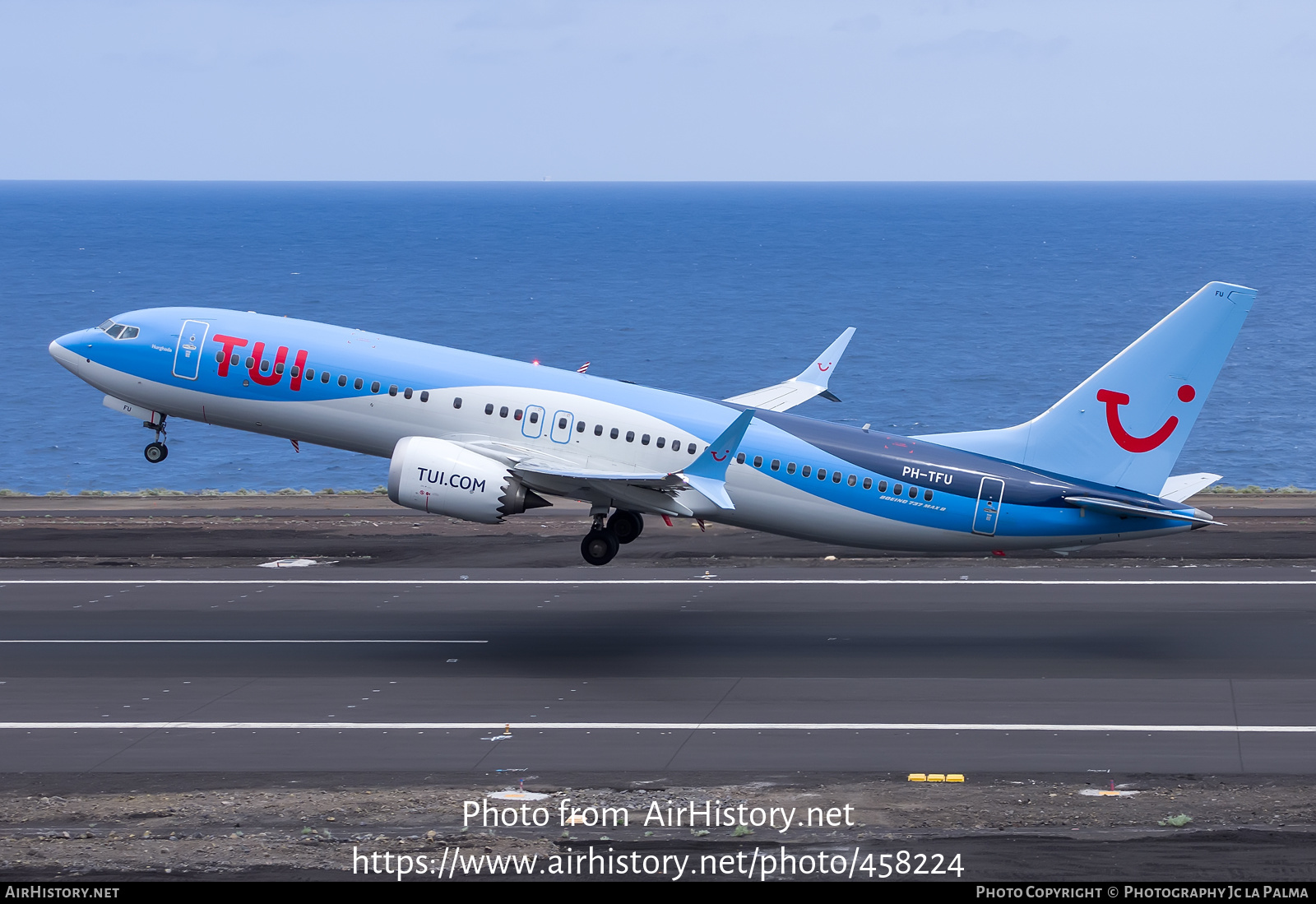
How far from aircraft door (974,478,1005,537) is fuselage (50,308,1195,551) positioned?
0.10 ft

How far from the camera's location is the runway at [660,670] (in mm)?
29688

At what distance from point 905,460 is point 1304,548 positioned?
741 inches

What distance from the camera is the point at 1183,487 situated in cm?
3766

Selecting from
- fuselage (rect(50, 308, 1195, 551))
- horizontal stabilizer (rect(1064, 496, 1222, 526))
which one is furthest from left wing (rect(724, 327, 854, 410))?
horizontal stabilizer (rect(1064, 496, 1222, 526))

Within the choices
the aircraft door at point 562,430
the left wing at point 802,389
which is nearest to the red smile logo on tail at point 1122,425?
the left wing at point 802,389

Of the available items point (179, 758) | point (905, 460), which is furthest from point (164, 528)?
point (905, 460)

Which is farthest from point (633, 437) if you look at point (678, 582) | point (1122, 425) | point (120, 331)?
point (120, 331)

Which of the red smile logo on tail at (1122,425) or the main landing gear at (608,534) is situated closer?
the red smile logo on tail at (1122,425)

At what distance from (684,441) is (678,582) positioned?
27.0 feet

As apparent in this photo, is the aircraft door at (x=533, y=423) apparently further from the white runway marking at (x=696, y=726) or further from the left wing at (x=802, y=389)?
the white runway marking at (x=696, y=726)

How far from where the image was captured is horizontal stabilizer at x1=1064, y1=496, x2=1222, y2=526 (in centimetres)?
3633

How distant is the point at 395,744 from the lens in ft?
99.1

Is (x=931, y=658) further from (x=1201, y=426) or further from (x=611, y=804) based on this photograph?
(x=1201, y=426)

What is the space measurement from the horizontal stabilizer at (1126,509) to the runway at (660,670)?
3472 mm
